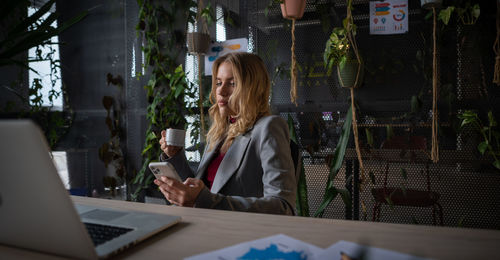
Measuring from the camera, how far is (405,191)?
208 centimetres

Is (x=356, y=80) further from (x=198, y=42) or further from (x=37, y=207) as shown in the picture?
(x=37, y=207)

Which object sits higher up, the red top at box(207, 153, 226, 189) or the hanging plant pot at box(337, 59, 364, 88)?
the hanging plant pot at box(337, 59, 364, 88)

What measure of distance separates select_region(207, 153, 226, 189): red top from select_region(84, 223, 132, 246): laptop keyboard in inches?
34.8

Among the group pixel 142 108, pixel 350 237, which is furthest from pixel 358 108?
pixel 142 108

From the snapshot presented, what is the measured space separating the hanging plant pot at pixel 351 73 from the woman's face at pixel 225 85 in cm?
82

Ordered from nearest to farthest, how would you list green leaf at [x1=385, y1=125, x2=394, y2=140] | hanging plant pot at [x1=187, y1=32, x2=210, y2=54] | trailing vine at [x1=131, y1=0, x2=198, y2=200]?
green leaf at [x1=385, y1=125, x2=394, y2=140] < hanging plant pot at [x1=187, y1=32, x2=210, y2=54] < trailing vine at [x1=131, y1=0, x2=198, y2=200]

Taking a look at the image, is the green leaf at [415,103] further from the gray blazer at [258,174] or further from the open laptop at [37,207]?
the open laptop at [37,207]

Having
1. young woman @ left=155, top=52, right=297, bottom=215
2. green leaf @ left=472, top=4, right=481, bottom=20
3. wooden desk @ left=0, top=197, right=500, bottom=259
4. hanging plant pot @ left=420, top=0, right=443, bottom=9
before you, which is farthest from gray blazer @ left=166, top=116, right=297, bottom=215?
green leaf @ left=472, top=4, right=481, bottom=20

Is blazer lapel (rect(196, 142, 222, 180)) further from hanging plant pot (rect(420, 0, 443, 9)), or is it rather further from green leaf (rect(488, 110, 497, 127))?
green leaf (rect(488, 110, 497, 127))

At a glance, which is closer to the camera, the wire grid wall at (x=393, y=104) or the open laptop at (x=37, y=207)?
the open laptop at (x=37, y=207)

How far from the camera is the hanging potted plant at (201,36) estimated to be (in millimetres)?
2406

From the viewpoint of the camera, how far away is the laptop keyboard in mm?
693

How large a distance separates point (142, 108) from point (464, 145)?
2.38 m

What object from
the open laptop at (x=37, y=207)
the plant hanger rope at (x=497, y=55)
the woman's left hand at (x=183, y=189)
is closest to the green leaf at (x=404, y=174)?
the plant hanger rope at (x=497, y=55)
